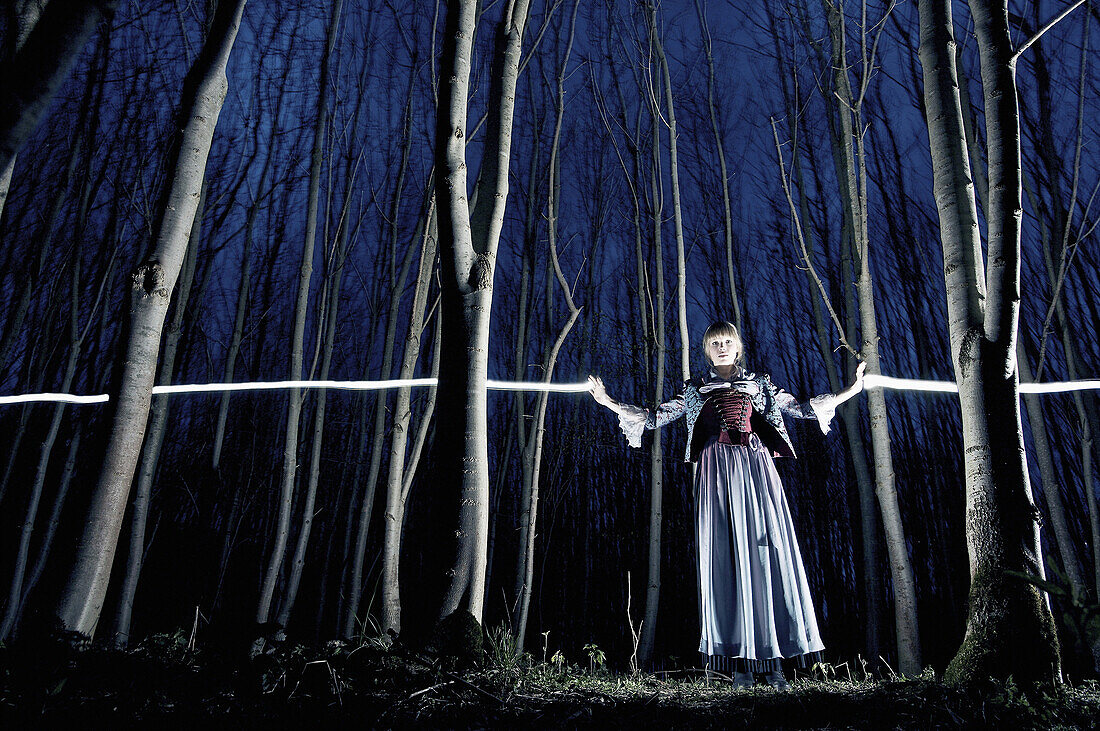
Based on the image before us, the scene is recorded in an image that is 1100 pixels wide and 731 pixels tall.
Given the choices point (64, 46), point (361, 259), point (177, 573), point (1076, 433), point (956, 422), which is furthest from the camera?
point (177, 573)

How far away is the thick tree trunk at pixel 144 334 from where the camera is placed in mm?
2152

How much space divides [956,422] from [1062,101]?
11.6 ft

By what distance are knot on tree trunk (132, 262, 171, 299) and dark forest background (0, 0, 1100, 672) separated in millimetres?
2663

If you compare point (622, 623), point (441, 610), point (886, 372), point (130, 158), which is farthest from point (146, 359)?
point (622, 623)

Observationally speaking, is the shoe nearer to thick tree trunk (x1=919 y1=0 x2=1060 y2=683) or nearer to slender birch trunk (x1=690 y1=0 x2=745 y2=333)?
thick tree trunk (x1=919 y1=0 x2=1060 y2=683)

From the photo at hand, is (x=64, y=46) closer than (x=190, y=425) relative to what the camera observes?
Yes

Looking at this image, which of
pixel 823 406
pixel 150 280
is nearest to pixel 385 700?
pixel 150 280

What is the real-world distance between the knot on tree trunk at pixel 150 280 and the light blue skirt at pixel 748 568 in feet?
8.16

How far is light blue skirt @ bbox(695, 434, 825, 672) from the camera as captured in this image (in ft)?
9.63

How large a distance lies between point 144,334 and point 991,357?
3205 millimetres

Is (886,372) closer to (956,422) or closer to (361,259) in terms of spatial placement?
(956,422)

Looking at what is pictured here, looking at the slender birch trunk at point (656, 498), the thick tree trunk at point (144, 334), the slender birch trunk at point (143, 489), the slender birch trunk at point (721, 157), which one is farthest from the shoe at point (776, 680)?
the slender birch trunk at point (721, 157)

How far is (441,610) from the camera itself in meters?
2.27

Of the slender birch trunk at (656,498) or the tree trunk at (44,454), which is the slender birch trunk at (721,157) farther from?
the tree trunk at (44,454)
